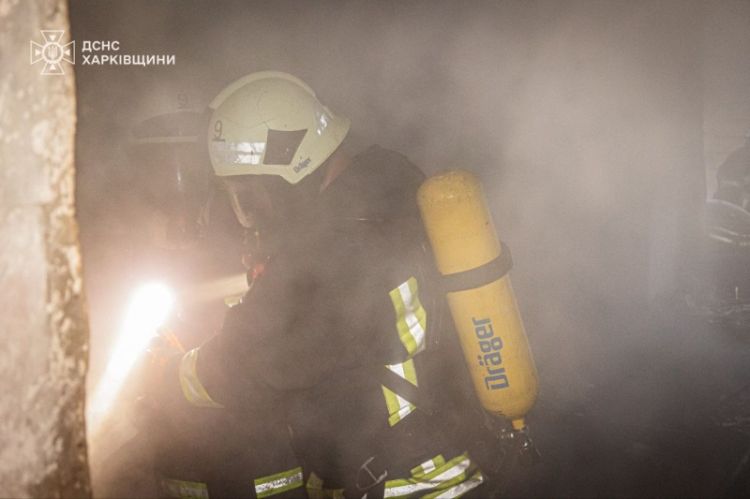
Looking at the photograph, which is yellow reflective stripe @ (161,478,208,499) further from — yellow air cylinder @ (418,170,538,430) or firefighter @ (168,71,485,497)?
yellow air cylinder @ (418,170,538,430)

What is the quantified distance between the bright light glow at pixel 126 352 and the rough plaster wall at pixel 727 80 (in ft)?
22.5

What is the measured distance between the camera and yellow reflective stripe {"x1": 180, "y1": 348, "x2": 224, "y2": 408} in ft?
7.05

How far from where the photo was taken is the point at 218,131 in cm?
246

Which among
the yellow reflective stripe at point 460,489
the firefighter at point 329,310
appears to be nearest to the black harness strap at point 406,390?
the firefighter at point 329,310

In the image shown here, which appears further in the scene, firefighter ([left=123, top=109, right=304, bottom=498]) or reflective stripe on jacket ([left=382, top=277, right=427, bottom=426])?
firefighter ([left=123, top=109, right=304, bottom=498])

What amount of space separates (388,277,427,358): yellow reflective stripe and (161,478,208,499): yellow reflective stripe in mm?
1675

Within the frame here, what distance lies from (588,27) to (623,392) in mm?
3331

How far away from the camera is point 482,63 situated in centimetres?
488

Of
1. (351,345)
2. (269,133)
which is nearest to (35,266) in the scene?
(351,345)

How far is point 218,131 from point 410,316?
3.88ft

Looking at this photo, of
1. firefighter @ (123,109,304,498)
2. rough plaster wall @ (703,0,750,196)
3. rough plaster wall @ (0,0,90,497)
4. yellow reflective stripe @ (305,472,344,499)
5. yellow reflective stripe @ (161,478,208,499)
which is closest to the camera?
rough plaster wall @ (0,0,90,497)

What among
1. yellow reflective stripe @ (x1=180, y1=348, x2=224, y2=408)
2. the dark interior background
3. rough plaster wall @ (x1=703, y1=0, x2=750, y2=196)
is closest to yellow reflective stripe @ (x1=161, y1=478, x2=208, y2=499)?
the dark interior background

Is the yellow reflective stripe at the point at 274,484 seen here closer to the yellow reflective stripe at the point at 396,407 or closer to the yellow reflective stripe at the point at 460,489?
the yellow reflective stripe at the point at 460,489

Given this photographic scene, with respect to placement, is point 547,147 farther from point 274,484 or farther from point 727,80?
point 274,484
